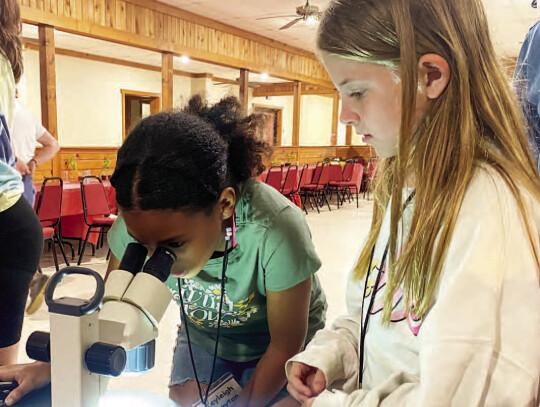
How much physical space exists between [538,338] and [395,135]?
329mm

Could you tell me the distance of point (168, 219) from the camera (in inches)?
34.6

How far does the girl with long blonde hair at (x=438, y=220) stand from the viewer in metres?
0.53

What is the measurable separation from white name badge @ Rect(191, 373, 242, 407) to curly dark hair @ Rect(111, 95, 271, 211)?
19.4 inches

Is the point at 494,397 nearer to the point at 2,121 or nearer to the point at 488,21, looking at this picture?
the point at 488,21

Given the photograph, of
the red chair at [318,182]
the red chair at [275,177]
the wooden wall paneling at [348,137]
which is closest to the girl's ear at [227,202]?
the red chair at [275,177]

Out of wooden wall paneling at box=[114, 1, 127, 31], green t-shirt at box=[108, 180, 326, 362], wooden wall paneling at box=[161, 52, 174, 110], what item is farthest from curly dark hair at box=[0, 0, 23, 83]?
wooden wall paneling at box=[161, 52, 174, 110]

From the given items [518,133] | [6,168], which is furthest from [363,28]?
[6,168]

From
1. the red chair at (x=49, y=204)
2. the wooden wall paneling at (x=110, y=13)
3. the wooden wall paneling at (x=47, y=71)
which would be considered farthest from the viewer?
the wooden wall paneling at (x=110, y=13)

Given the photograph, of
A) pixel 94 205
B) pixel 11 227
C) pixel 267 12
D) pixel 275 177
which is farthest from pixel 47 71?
pixel 11 227

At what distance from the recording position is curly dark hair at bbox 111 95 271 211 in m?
0.89

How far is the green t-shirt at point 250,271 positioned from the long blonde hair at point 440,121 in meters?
0.41

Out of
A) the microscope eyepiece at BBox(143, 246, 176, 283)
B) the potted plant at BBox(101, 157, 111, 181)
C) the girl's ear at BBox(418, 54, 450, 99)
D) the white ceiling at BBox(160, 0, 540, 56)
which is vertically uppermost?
the white ceiling at BBox(160, 0, 540, 56)

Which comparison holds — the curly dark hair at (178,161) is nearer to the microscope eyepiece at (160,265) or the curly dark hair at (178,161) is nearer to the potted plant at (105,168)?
the microscope eyepiece at (160,265)

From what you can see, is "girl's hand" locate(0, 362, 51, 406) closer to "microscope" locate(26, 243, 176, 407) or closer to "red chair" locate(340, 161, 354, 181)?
"microscope" locate(26, 243, 176, 407)
